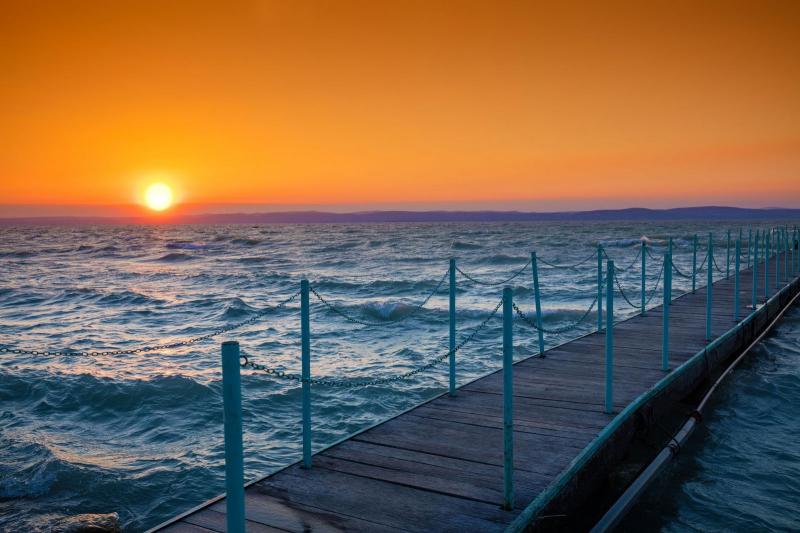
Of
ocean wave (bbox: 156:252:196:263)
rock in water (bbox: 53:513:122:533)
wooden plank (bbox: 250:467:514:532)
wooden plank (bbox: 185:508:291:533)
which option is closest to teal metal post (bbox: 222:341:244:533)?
wooden plank (bbox: 185:508:291:533)

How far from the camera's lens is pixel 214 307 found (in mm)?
22375

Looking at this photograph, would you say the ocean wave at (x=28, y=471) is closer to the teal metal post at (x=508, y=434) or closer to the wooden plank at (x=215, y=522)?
the wooden plank at (x=215, y=522)

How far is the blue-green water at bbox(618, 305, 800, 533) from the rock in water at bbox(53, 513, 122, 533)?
453 cm

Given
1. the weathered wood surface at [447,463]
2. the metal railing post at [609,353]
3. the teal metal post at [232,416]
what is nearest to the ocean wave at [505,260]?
the weathered wood surface at [447,463]

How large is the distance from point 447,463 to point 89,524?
3.30m

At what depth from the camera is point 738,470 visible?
22.6 ft

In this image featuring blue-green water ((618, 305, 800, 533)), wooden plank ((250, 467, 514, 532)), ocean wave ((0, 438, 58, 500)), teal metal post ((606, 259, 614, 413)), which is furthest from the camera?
ocean wave ((0, 438, 58, 500))

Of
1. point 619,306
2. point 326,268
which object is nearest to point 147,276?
point 326,268

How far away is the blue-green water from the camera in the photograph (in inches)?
226

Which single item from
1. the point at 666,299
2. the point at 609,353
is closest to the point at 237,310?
the point at 666,299

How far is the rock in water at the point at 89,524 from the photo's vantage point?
5.46 m

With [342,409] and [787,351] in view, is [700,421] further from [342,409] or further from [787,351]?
[787,351]

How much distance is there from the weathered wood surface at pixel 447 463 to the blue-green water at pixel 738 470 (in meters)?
0.96

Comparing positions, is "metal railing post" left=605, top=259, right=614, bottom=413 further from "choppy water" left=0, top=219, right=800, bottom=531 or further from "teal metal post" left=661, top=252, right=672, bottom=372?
"choppy water" left=0, top=219, right=800, bottom=531
